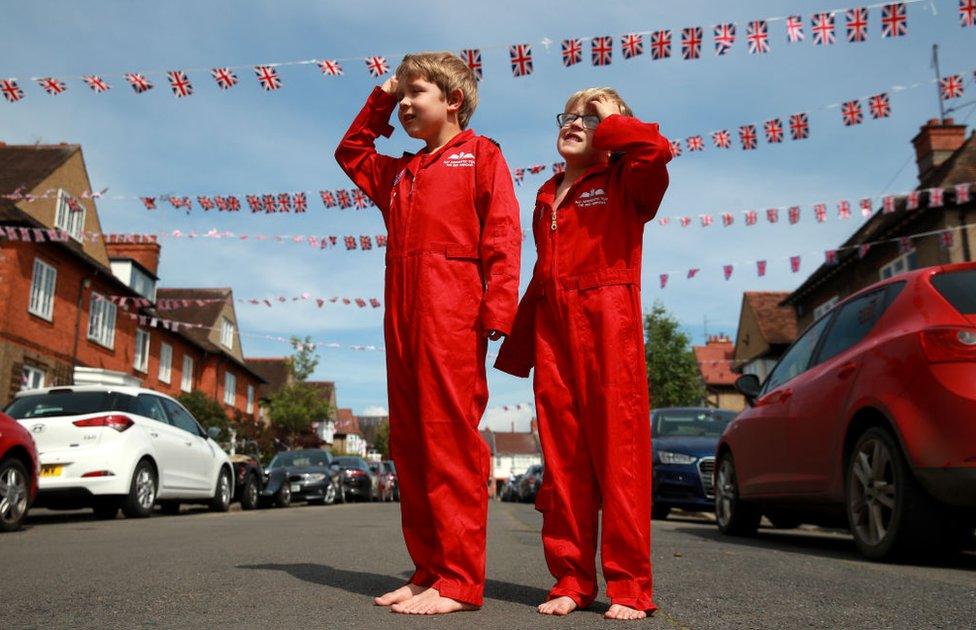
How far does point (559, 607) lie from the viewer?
2.81m

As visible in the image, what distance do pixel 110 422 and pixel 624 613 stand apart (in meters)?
8.82

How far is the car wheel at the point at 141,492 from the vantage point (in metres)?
10.3

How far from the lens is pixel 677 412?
1237 cm

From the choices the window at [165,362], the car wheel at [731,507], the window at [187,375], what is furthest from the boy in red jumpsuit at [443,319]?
the window at [187,375]

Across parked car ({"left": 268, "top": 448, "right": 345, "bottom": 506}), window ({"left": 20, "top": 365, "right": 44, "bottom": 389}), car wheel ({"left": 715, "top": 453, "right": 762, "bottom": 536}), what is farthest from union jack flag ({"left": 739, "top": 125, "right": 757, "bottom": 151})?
window ({"left": 20, "top": 365, "right": 44, "bottom": 389})

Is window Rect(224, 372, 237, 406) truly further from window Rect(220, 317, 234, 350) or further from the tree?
the tree

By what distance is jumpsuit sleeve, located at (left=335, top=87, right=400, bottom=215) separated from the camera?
371 cm

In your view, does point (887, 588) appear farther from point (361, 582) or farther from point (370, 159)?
point (370, 159)

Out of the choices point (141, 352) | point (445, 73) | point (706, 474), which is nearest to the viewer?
point (445, 73)

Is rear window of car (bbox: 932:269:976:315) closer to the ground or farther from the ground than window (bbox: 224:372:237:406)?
closer to the ground

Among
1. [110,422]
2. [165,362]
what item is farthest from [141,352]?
[110,422]

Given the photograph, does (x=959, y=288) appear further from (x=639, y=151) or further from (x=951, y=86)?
(x=951, y=86)

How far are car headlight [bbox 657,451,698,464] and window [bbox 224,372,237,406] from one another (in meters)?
33.9

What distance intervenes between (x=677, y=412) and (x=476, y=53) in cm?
561
